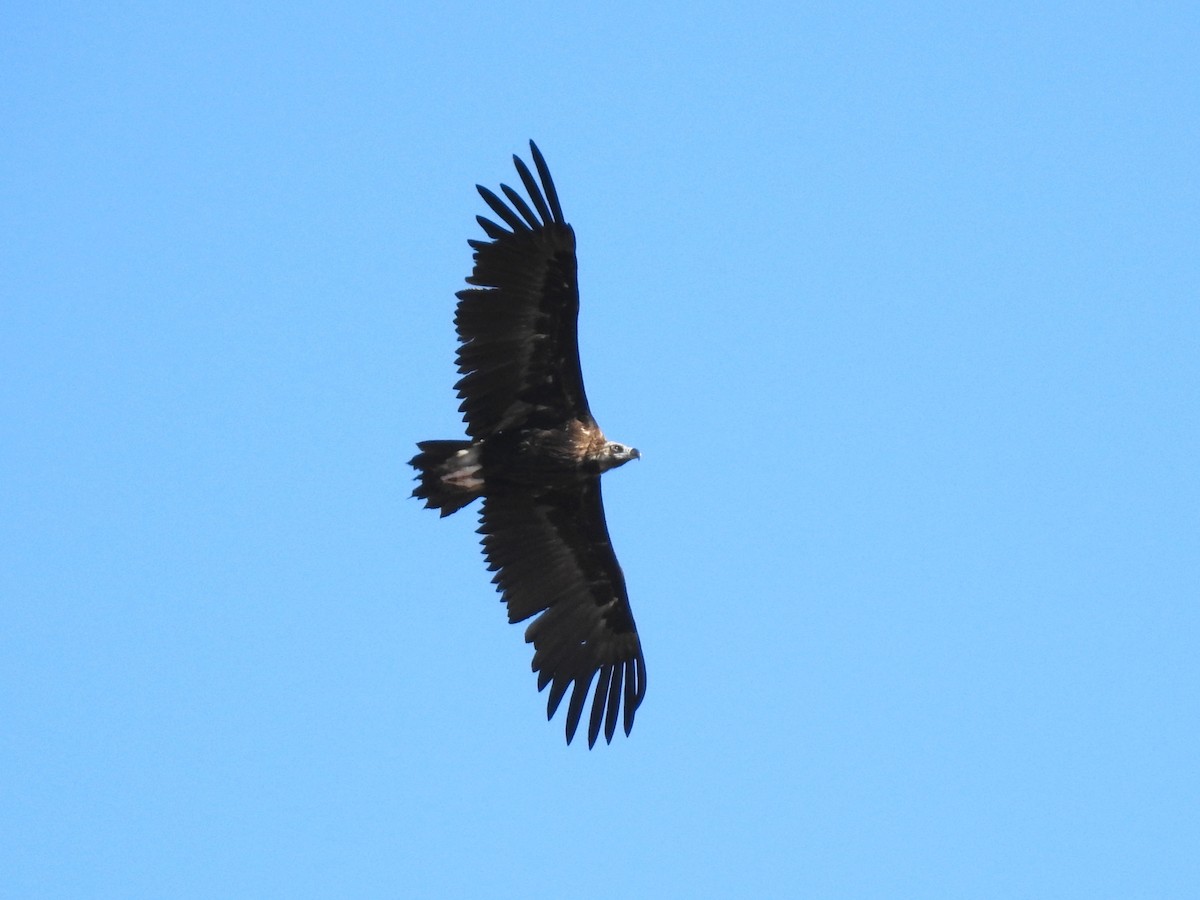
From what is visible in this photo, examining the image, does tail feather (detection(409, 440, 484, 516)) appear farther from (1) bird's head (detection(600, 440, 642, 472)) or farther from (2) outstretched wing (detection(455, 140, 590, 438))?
(1) bird's head (detection(600, 440, 642, 472))

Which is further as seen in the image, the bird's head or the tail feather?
the bird's head

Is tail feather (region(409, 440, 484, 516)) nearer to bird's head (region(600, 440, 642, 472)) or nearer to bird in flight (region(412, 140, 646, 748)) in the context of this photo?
bird in flight (region(412, 140, 646, 748))

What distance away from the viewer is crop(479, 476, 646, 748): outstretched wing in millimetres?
17938

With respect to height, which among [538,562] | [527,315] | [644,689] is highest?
[527,315]

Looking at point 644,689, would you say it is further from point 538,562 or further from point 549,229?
point 549,229

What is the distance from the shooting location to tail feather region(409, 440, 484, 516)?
16.4m

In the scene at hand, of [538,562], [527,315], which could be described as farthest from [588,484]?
[527,315]

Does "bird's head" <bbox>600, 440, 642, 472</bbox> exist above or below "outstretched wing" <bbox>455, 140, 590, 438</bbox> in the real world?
below

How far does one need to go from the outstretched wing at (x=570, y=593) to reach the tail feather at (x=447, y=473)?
97cm

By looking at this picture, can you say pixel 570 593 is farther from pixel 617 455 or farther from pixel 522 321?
pixel 522 321

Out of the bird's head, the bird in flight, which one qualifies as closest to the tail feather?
the bird in flight

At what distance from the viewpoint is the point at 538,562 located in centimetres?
1816

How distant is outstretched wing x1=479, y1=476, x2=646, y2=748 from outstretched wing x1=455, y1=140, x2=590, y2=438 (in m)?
1.08

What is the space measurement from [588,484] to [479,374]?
1.97 m
